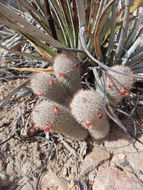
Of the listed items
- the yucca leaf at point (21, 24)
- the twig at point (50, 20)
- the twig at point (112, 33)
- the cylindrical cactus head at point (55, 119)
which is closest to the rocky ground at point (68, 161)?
the cylindrical cactus head at point (55, 119)

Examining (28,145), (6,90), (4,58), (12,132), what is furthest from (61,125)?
(4,58)

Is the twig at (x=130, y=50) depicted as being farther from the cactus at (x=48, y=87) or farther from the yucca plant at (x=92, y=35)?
the cactus at (x=48, y=87)

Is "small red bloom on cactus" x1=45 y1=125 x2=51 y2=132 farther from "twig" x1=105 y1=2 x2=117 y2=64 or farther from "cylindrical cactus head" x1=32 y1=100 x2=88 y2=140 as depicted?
"twig" x1=105 y1=2 x2=117 y2=64

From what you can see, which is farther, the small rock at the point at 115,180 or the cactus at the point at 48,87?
the cactus at the point at 48,87

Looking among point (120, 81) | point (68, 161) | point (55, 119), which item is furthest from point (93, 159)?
point (120, 81)

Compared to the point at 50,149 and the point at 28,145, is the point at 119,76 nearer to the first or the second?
the point at 50,149

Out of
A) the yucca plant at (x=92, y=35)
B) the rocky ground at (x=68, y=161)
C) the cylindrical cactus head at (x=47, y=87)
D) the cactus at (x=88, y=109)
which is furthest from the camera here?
the yucca plant at (x=92, y=35)

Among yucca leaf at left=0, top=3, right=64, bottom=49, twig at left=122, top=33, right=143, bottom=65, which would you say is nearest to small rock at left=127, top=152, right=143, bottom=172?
twig at left=122, top=33, right=143, bottom=65

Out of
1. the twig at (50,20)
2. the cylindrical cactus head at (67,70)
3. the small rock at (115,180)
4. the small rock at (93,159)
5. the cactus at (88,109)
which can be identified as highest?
the twig at (50,20)
